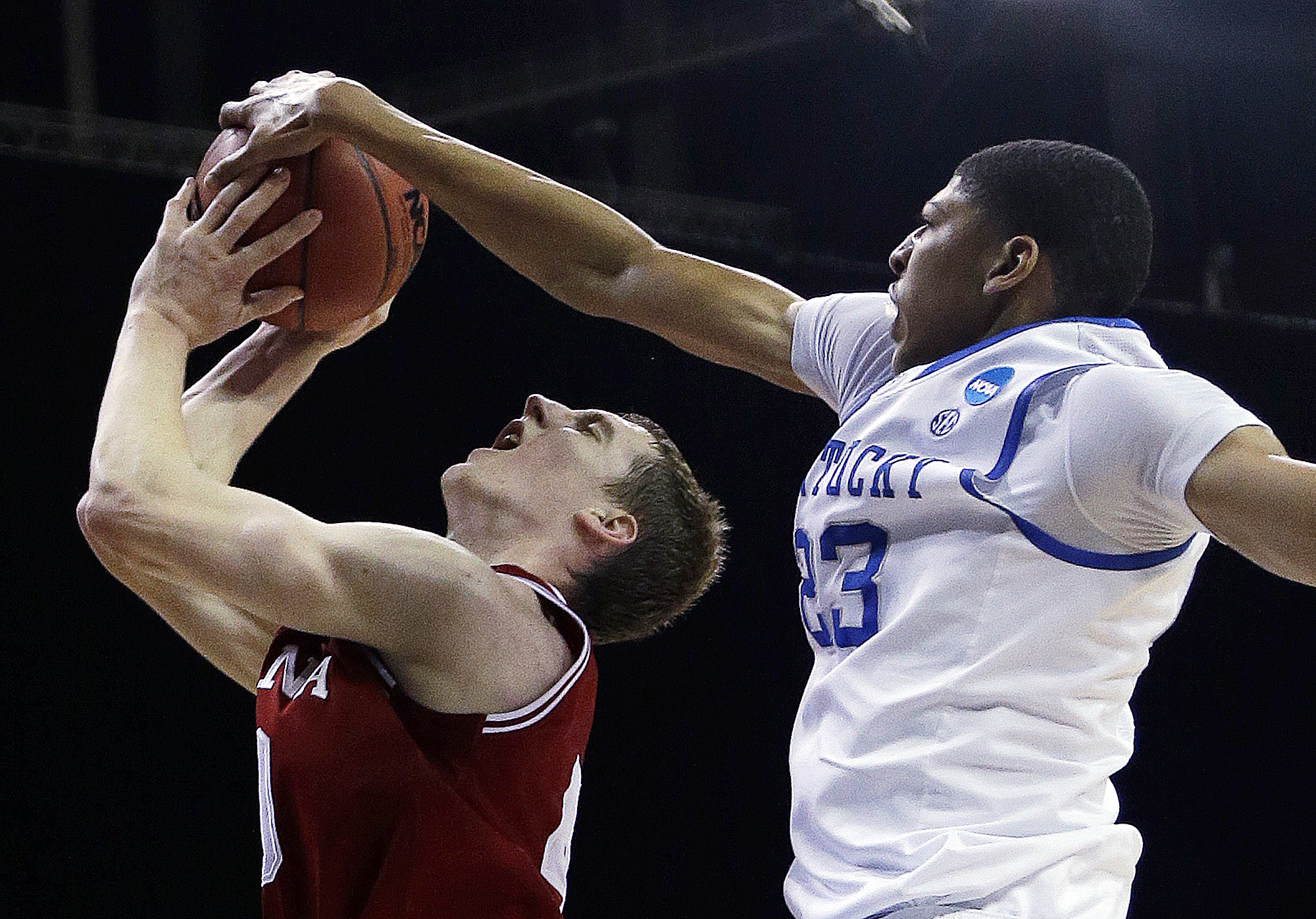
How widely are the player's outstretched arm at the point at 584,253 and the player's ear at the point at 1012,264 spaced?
0.43 meters

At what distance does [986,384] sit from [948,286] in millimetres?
224

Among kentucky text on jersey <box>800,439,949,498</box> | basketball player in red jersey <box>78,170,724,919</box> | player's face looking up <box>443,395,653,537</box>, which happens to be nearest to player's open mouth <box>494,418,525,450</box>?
player's face looking up <box>443,395,653,537</box>

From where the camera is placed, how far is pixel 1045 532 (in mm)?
1568

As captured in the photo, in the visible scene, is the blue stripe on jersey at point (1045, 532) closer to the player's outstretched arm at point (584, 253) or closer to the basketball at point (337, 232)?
the player's outstretched arm at point (584, 253)

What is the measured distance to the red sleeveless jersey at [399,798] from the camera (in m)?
1.74

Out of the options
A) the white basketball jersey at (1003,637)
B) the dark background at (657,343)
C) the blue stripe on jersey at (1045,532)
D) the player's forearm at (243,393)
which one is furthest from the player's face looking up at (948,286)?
the dark background at (657,343)

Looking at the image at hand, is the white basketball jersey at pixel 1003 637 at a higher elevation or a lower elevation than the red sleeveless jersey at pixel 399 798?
higher

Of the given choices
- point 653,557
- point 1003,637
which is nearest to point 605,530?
point 653,557

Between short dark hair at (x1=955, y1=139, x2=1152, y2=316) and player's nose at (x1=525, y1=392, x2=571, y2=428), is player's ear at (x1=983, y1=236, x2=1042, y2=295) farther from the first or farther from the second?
player's nose at (x1=525, y1=392, x2=571, y2=428)

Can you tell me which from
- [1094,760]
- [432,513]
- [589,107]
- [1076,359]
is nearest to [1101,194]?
[1076,359]

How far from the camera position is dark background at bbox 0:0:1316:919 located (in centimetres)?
432

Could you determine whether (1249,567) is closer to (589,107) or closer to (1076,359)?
(589,107)

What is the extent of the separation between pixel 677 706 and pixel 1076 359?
3.68 metres

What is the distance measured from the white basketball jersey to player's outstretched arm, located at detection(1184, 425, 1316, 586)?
0.05m
